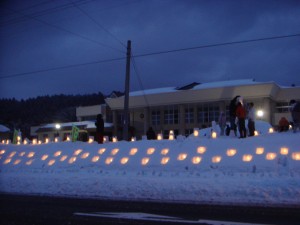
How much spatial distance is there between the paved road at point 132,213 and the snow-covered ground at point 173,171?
1.14m

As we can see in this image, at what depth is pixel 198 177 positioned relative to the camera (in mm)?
12703

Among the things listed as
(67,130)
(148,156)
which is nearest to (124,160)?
(148,156)

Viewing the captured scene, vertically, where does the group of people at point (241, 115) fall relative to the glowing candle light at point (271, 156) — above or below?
above

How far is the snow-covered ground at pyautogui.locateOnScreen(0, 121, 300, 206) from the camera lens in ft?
33.7

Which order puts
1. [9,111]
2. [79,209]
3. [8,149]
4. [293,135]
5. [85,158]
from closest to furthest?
[79,209] < [293,135] < [85,158] < [8,149] < [9,111]

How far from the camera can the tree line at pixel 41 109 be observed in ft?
311

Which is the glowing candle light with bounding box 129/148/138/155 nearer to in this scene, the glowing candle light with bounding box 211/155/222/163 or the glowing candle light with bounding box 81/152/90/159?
the glowing candle light with bounding box 81/152/90/159

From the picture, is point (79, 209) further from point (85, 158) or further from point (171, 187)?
point (85, 158)

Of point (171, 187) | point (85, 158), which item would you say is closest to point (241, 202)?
point (171, 187)

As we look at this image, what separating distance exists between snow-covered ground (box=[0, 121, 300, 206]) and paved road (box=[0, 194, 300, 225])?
114 cm

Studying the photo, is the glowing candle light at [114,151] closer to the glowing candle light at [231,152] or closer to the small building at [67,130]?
the glowing candle light at [231,152]

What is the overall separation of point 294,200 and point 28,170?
41.8 feet

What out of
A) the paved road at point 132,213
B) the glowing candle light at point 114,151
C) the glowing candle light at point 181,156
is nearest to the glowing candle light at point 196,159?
the glowing candle light at point 181,156

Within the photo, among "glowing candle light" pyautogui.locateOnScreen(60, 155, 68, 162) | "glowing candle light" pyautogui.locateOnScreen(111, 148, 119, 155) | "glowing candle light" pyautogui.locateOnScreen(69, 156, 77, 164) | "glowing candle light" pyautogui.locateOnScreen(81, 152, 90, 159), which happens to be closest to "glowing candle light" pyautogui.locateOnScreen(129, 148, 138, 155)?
"glowing candle light" pyautogui.locateOnScreen(111, 148, 119, 155)
